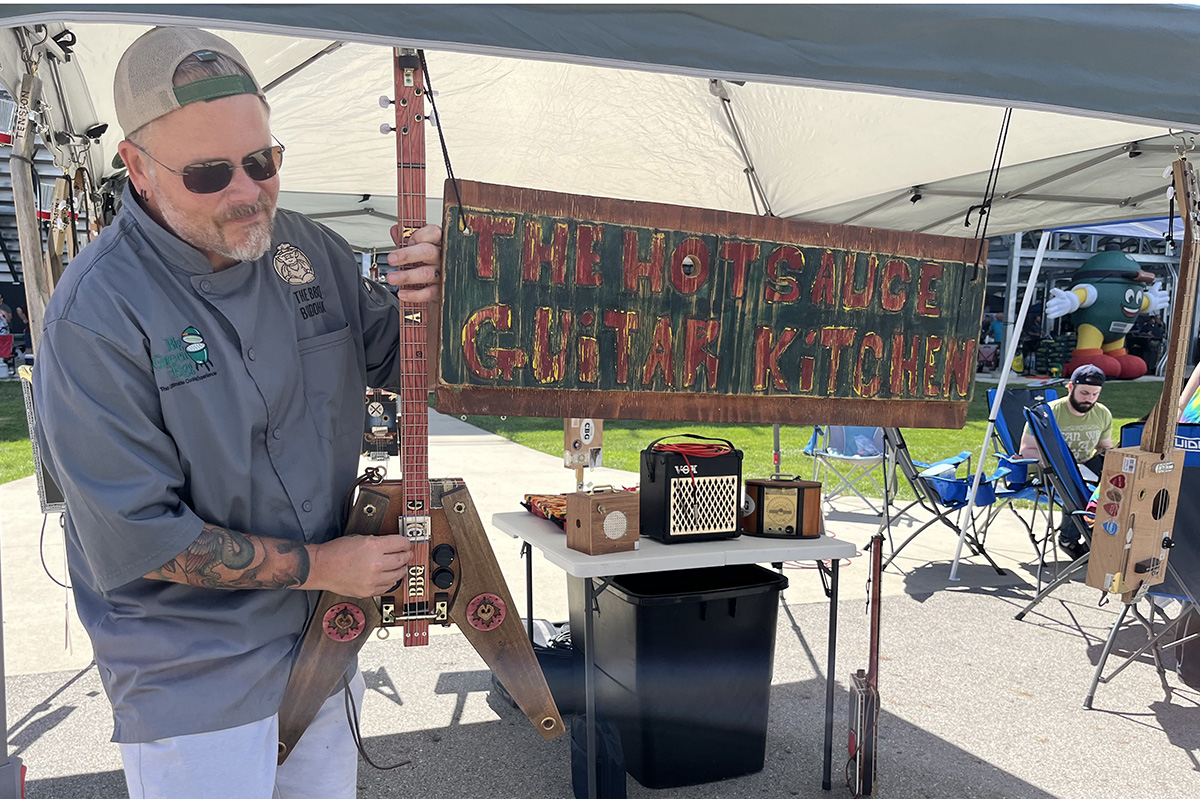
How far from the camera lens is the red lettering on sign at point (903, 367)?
2.40 metres

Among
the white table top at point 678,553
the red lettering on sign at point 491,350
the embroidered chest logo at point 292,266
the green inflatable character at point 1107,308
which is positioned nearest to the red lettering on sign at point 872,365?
the white table top at point 678,553

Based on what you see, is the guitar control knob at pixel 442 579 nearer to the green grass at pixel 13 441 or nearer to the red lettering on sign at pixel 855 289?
the red lettering on sign at pixel 855 289

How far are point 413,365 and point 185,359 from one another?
0.47 m

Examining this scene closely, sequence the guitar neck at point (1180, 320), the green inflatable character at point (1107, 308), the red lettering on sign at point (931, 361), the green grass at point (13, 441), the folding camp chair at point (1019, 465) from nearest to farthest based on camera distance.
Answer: the red lettering on sign at point (931, 361) → the guitar neck at point (1180, 320) → the folding camp chair at point (1019, 465) → the green grass at point (13, 441) → the green inflatable character at point (1107, 308)

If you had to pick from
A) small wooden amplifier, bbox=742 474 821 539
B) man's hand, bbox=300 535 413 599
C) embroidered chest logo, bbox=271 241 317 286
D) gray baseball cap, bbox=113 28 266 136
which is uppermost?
gray baseball cap, bbox=113 28 266 136

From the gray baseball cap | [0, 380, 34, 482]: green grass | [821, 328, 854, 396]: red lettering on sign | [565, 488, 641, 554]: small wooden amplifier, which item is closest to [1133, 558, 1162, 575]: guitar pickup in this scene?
[821, 328, 854, 396]: red lettering on sign

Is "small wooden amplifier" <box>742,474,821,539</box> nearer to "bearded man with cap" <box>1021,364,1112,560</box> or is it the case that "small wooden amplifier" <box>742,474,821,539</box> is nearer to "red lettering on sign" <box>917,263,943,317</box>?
"red lettering on sign" <box>917,263,943,317</box>

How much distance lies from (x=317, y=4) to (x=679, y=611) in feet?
7.09

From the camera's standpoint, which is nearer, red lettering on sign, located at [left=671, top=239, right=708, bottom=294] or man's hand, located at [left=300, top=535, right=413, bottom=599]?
man's hand, located at [left=300, top=535, right=413, bottom=599]

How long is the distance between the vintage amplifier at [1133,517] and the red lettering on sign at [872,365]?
3.48 ft

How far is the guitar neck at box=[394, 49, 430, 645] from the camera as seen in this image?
1729 mm

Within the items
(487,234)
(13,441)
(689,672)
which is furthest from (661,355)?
(13,441)

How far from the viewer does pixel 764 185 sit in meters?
4.50

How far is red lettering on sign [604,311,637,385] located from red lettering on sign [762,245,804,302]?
0.40 m
